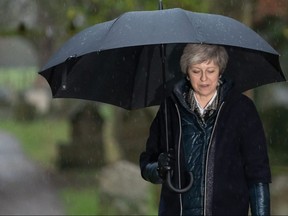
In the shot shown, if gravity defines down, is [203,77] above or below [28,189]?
below

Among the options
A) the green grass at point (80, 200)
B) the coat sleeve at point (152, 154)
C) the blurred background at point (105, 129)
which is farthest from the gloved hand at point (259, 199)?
the green grass at point (80, 200)

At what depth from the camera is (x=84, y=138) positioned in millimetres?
15148

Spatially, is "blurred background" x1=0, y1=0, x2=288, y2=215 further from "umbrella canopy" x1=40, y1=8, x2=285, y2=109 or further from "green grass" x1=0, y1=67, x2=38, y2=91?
"umbrella canopy" x1=40, y1=8, x2=285, y2=109

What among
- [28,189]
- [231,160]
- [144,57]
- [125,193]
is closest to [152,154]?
[231,160]

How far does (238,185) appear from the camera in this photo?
4.00 meters

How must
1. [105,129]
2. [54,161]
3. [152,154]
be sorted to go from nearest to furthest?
[152,154]
[105,129]
[54,161]

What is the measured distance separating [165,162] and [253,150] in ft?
1.35

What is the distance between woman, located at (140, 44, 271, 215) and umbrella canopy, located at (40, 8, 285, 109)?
15cm

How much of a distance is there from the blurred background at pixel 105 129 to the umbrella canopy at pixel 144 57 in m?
5.10

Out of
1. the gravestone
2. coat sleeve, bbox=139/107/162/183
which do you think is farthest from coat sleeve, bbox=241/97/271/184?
the gravestone

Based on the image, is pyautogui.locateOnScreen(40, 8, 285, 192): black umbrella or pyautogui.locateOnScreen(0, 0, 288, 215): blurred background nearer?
pyautogui.locateOnScreen(40, 8, 285, 192): black umbrella

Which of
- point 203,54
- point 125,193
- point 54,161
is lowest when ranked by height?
point 203,54

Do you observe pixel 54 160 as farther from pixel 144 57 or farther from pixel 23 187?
pixel 144 57

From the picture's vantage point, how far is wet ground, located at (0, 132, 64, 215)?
39.7ft
